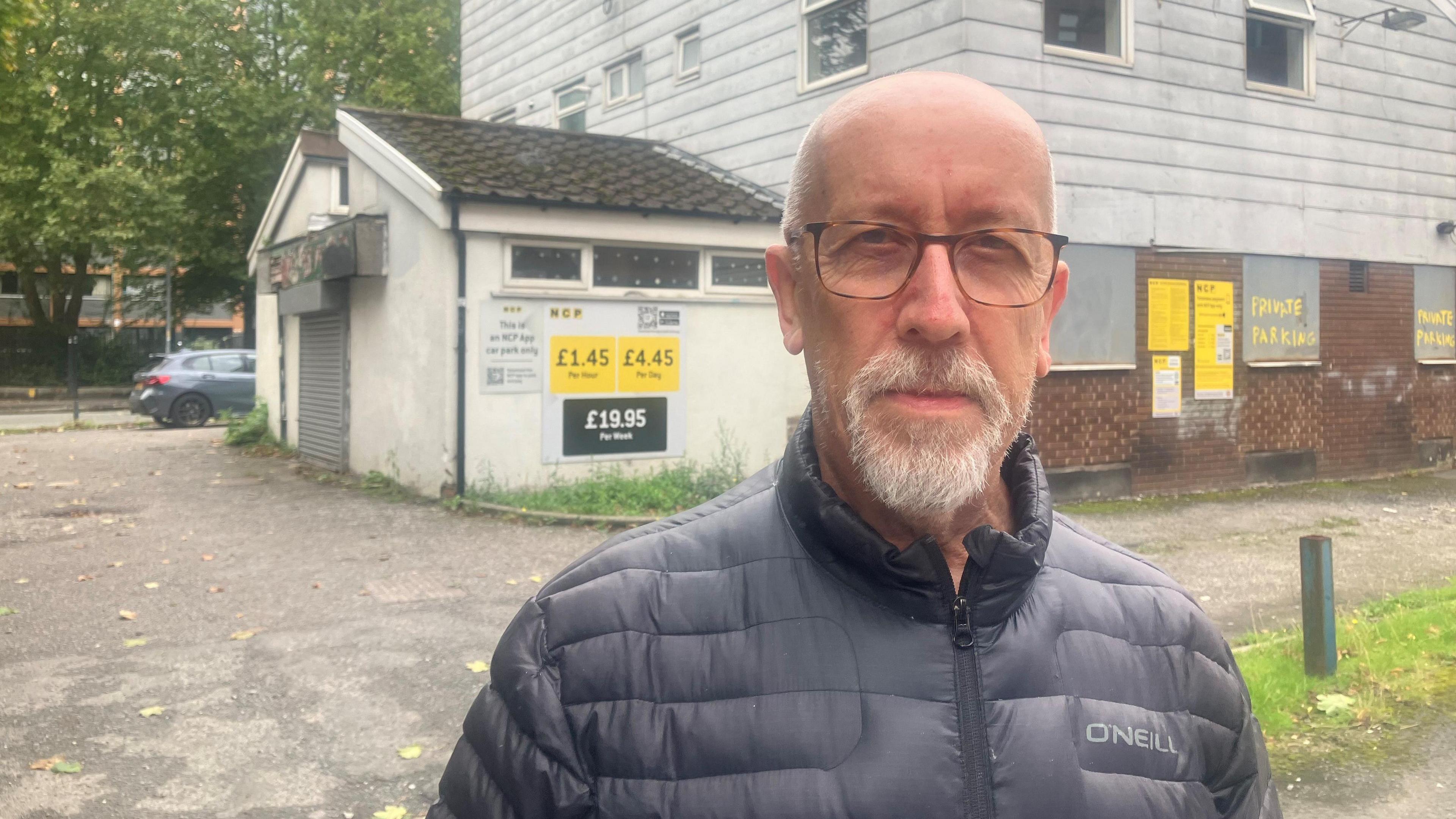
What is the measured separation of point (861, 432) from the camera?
1.57 m

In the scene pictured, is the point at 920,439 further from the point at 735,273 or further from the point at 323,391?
the point at 323,391

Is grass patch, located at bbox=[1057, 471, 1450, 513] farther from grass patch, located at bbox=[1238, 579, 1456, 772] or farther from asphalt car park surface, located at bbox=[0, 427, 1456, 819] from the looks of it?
grass patch, located at bbox=[1238, 579, 1456, 772]

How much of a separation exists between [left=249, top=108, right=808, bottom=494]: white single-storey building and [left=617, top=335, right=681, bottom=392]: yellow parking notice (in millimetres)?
18

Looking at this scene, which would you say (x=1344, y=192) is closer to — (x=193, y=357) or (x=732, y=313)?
(x=732, y=313)

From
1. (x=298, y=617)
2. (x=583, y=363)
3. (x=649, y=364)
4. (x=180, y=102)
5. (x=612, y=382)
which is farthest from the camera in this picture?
(x=180, y=102)

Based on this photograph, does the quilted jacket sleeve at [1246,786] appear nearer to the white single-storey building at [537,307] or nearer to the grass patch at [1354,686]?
the grass patch at [1354,686]

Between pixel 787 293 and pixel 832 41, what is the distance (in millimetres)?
12207

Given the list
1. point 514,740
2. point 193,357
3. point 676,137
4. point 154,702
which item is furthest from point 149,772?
point 193,357

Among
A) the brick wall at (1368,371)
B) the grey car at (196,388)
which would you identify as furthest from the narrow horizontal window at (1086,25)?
the grey car at (196,388)

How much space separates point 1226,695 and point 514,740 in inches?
41.2

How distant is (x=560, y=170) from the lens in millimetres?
13344

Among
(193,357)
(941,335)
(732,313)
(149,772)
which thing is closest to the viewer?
(941,335)

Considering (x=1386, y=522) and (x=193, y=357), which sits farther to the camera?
(x=193, y=357)

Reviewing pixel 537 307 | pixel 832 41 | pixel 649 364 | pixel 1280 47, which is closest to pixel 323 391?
pixel 537 307
